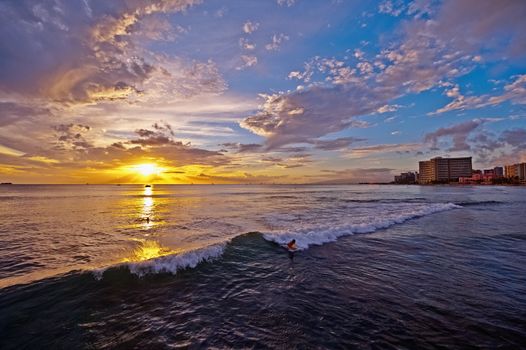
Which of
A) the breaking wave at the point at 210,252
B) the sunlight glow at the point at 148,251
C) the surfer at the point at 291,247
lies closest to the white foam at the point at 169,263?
the breaking wave at the point at 210,252

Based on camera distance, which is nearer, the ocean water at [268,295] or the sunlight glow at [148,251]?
the ocean water at [268,295]

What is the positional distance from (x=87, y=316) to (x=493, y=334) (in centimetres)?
1029

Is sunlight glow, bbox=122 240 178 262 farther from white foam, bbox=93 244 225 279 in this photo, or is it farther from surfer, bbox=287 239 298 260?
surfer, bbox=287 239 298 260

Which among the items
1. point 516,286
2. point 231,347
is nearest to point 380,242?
point 516,286

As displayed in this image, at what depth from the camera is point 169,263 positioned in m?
10.6

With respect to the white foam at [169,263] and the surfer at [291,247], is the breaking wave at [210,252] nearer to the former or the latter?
the white foam at [169,263]

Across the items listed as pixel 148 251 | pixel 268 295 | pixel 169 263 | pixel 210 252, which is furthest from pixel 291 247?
pixel 148 251

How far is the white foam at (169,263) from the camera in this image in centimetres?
999

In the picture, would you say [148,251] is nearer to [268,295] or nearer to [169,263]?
[169,263]

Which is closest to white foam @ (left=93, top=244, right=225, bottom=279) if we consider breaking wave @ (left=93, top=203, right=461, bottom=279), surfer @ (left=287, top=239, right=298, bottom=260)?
breaking wave @ (left=93, top=203, right=461, bottom=279)

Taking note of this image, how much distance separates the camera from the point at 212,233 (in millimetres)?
18859

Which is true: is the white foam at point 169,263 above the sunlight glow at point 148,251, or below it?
above

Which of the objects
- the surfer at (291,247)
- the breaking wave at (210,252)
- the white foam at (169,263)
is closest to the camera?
the white foam at (169,263)

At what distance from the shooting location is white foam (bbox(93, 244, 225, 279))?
9992 millimetres
